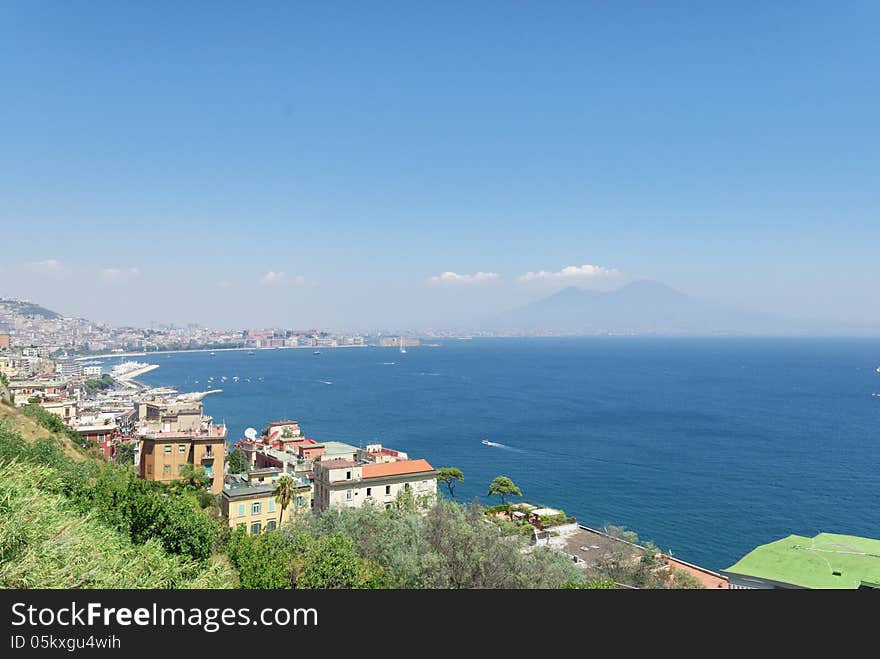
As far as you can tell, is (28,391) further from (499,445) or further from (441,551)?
(441,551)

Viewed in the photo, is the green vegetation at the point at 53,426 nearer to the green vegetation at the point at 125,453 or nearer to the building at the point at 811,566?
the green vegetation at the point at 125,453

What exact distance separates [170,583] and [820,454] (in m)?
54.6

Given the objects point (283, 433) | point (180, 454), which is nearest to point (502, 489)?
point (283, 433)

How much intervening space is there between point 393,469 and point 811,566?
17098 millimetres

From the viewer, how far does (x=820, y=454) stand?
47188 millimetres

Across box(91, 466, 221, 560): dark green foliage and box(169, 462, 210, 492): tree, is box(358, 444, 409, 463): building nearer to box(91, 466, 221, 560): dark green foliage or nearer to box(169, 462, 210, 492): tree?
box(169, 462, 210, 492): tree

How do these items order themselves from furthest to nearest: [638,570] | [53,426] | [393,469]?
[53,426], [393,469], [638,570]

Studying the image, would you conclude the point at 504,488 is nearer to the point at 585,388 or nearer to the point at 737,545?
the point at 737,545

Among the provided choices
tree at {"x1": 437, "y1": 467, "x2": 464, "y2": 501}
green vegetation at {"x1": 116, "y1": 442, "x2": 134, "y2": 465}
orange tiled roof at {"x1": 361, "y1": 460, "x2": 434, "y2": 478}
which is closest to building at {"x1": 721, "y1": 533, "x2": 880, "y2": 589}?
orange tiled roof at {"x1": 361, "y1": 460, "x2": 434, "y2": 478}

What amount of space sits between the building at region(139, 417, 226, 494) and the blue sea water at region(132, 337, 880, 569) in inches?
741

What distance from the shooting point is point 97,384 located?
89062 mm

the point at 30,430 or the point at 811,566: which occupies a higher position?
the point at 30,430

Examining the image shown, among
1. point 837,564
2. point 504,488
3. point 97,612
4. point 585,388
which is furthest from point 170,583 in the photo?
point 585,388

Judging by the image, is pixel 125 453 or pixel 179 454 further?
pixel 125 453
